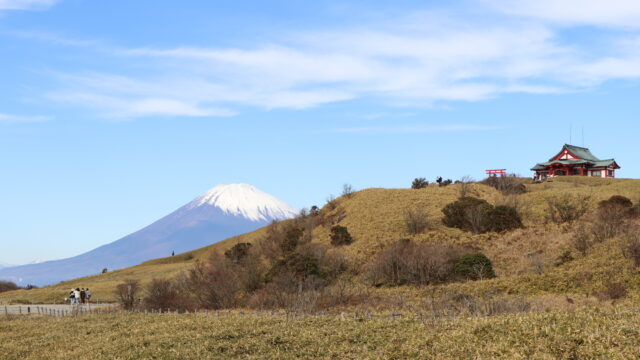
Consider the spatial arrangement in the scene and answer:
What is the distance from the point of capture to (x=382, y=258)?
39438 millimetres

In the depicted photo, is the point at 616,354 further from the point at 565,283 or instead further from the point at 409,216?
the point at 409,216

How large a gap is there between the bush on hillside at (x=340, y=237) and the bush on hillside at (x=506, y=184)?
22.5 m

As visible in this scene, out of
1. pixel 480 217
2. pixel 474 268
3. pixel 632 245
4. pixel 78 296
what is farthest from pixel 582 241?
pixel 78 296

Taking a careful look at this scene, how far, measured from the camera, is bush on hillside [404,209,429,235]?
50.7 meters

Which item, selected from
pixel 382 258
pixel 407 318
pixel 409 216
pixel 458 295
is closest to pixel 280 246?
pixel 409 216

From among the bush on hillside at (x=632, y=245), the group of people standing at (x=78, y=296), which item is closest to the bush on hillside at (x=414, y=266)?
the bush on hillside at (x=632, y=245)

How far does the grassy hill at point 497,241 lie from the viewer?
30.5 meters

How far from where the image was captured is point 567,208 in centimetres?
4916

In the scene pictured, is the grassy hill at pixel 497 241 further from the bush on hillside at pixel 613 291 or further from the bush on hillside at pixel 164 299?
the bush on hillside at pixel 164 299

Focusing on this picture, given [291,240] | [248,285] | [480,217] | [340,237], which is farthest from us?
[291,240]

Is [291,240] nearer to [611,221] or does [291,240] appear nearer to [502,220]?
[502,220]

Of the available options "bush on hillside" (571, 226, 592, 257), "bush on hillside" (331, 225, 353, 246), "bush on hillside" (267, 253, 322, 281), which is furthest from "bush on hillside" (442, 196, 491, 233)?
"bush on hillside" (267, 253, 322, 281)

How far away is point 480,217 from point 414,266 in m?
14.1

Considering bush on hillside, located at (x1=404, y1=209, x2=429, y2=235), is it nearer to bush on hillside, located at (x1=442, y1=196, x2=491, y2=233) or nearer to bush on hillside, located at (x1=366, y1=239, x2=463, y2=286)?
bush on hillside, located at (x1=442, y1=196, x2=491, y2=233)
